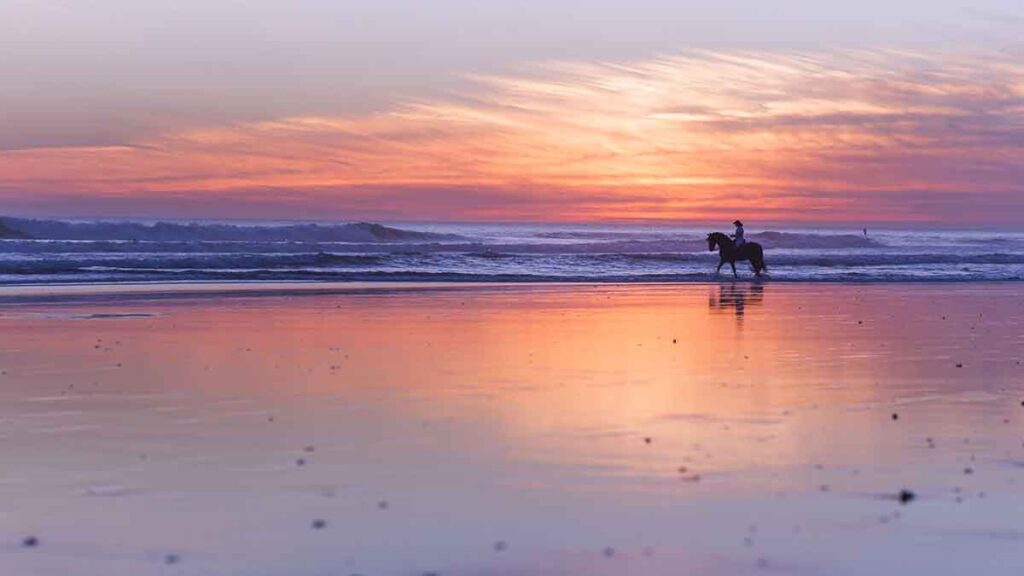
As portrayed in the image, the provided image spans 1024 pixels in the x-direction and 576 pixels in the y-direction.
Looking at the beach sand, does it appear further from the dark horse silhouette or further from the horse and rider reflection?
the dark horse silhouette

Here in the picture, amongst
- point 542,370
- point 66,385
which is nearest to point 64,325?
point 66,385

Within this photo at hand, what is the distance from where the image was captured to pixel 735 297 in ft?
77.7

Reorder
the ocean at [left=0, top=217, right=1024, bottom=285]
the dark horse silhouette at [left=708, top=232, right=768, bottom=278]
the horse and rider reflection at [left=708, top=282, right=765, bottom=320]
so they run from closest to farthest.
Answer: the horse and rider reflection at [left=708, top=282, right=765, bottom=320], the ocean at [left=0, top=217, right=1024, bottom=285], the dark horse silhouette at [left=708, top=232, right=768, bottom=278]

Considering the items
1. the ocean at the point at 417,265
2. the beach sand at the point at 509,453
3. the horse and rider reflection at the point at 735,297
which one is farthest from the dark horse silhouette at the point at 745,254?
the beach sand at the point at 509,453

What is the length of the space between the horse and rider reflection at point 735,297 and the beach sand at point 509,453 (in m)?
5.20

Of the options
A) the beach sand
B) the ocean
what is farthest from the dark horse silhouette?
the beach sand

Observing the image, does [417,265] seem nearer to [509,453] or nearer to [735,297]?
[735,297]

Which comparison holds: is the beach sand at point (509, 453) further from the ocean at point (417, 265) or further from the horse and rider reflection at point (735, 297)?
the ocean at point (417, 265)

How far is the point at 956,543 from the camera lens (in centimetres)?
536

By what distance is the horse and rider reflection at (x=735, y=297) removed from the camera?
66.4 feet

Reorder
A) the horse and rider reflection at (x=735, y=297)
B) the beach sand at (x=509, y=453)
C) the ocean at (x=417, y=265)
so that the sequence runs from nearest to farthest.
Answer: the beach sand at (x=509, y=453) → the horse and rider reflection at (x=735, y=297) → the ocean at (x=417, y=265)

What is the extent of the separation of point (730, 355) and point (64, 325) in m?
8.38

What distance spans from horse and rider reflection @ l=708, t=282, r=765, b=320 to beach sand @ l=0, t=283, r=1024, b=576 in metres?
5.20

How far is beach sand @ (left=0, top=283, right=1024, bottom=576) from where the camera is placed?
17.3 ft
